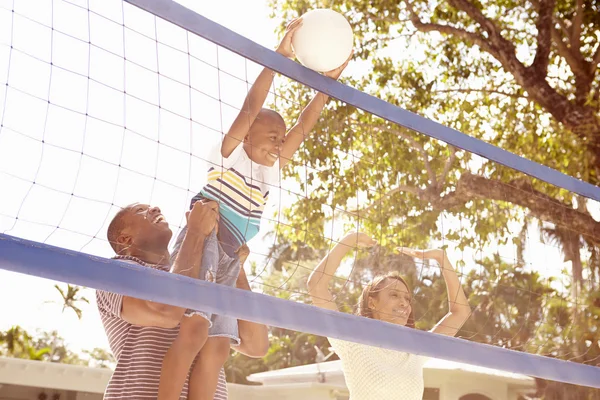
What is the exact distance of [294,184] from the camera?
9609 mm

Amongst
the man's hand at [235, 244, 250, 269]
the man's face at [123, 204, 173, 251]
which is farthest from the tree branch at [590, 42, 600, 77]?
the man's face at [123, 204, 173, 251]

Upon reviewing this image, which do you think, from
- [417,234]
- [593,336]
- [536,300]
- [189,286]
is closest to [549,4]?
[417,234]

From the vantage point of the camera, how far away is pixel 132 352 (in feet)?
8.50

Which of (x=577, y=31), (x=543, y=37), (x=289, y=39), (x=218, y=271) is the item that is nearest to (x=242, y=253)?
(x=218, y=271)

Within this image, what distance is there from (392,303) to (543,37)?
660 centimetres

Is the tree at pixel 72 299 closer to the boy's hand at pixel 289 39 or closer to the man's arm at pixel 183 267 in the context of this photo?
the boy's hand at pixel 289 39

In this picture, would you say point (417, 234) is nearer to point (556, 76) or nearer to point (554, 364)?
point (556, 76)

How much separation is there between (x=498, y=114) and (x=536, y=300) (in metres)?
8.33

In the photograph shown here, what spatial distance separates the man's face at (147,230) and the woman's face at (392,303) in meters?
0.99

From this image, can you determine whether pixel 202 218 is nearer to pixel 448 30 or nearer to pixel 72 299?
pixel 448 30

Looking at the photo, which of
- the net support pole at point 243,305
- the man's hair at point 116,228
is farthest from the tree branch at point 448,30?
the man's hair at point 116,228

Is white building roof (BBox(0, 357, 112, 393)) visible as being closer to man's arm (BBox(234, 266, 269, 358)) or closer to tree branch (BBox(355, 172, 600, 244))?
tree branch (BBox(355, 172, 600, 244))

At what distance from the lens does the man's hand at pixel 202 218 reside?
2705 mm

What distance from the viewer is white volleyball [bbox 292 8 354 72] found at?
307 centimetres
